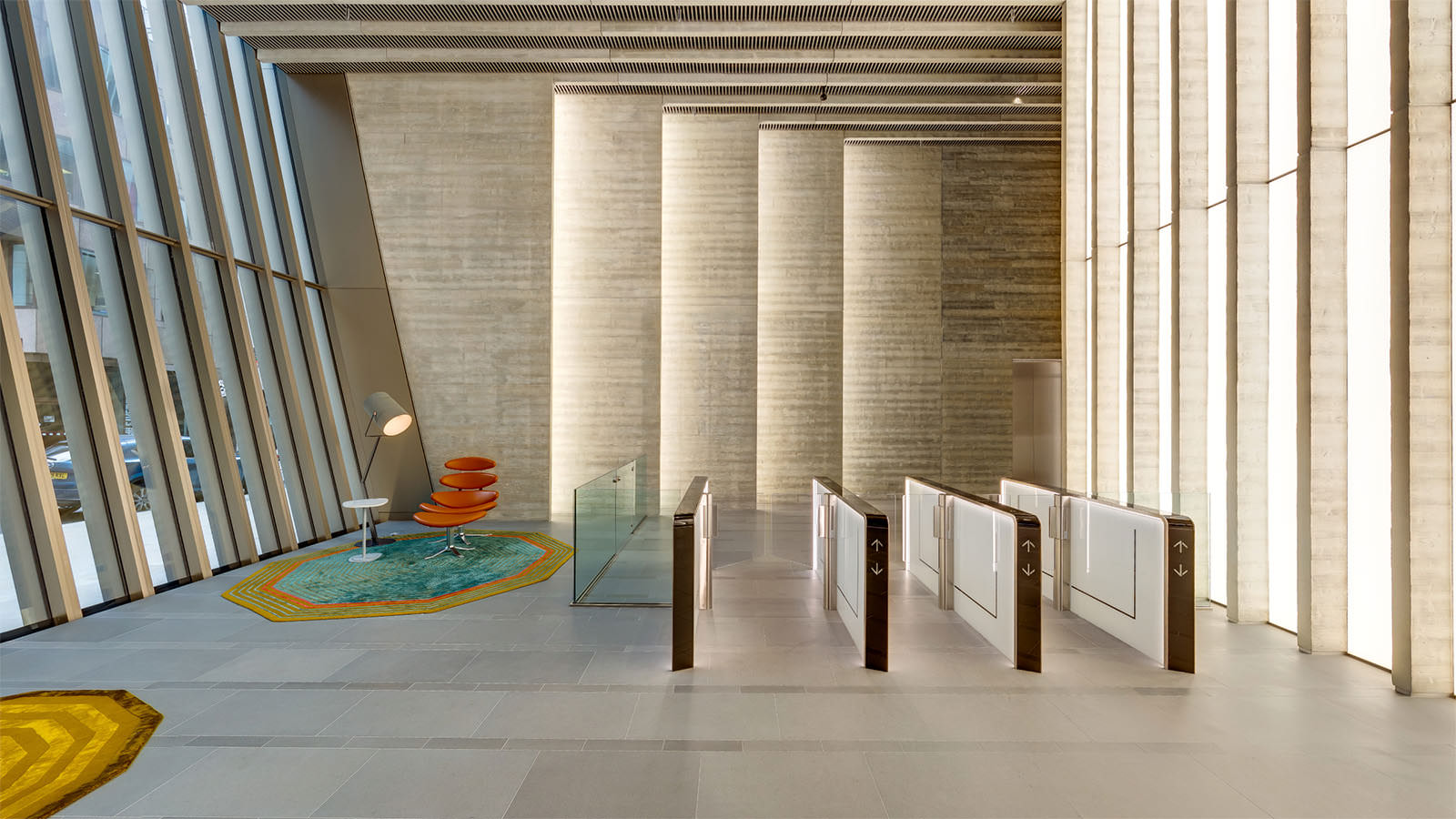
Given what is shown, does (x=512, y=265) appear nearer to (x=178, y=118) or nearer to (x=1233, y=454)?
(x=178, y=118)

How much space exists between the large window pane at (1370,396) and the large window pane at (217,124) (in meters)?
10.6

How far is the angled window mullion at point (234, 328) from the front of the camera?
7.87 meters

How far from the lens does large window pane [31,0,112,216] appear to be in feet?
20.5

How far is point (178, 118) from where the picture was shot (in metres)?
7.85

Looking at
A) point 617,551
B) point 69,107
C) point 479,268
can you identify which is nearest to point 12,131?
point 69,107

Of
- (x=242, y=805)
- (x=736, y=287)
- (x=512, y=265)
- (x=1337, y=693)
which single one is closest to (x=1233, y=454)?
(x=1337, y=693)

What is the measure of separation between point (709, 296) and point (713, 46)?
366cm

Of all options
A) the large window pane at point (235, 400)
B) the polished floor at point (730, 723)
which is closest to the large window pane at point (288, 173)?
the large window pane at point (235, 400)

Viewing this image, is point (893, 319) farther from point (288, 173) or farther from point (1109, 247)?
point (288, 173)

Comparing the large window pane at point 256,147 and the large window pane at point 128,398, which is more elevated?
the large window pane at point 256,147

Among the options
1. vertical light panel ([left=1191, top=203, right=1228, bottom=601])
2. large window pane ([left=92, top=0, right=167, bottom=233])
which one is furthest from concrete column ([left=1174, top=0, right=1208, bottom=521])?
large window pane ([left=92, top=0, right=167, bottom=233])

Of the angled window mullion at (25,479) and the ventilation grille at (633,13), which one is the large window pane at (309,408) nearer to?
the ventilation grille at (633,13)

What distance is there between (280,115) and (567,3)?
15.1ft

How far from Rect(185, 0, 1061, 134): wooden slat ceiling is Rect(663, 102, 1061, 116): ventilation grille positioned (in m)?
0.06
